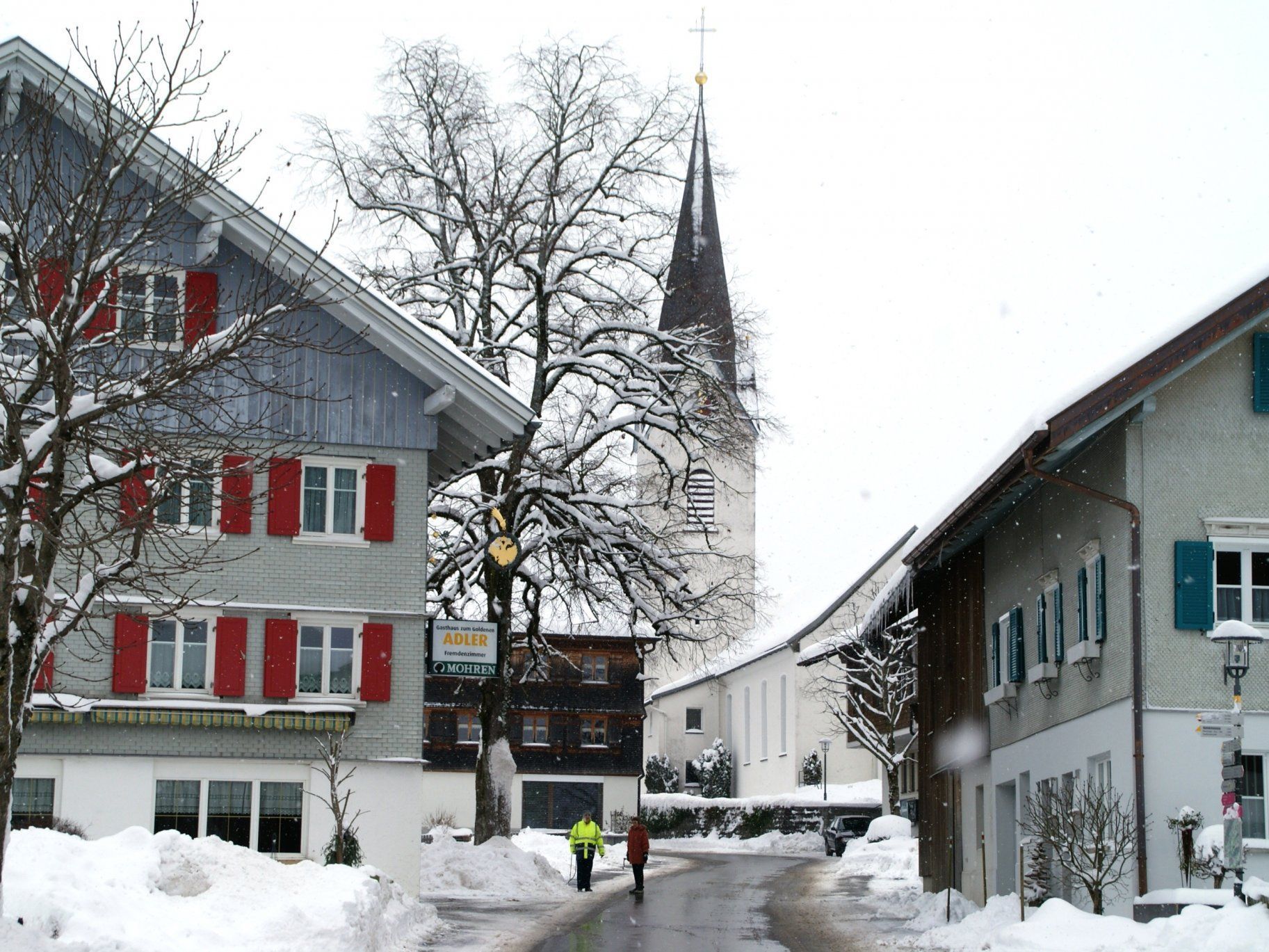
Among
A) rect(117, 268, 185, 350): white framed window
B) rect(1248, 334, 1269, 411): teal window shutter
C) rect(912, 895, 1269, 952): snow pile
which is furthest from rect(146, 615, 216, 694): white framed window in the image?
rect(1248, 334, 1269, 411): teal window shutter

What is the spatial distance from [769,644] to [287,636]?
173 feet

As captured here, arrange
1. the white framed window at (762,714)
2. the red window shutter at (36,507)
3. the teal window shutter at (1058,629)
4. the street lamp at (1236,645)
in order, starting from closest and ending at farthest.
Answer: the red window shutter at (36,507) < the street lamp at (1236,645) < the teal window shutter at (1058,629) < the white framed window at (762,714)

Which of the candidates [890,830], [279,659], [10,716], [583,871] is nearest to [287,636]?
[279,659]

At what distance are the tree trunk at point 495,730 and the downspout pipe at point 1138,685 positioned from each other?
14.9 metres

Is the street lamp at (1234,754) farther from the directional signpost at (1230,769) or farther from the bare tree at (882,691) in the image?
the bare tree at (882,691)

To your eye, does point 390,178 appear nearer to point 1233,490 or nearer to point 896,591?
point 896,591

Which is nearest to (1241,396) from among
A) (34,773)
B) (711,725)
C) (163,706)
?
(163,706)

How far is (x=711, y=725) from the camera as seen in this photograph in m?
80.1

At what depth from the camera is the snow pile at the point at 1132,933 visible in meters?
14.1

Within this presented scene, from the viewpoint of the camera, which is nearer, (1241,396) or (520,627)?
(1241,396)

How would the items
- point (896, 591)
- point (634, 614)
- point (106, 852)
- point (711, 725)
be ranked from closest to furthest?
point (106, 852), point (896, 591), point (634, 614), point (711, 725)

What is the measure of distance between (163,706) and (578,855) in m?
9.19

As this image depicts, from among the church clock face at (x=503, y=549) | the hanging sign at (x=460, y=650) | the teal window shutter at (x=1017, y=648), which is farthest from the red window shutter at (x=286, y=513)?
the teal window shutter at (x=1017, y=648)

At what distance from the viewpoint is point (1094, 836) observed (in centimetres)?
1759
